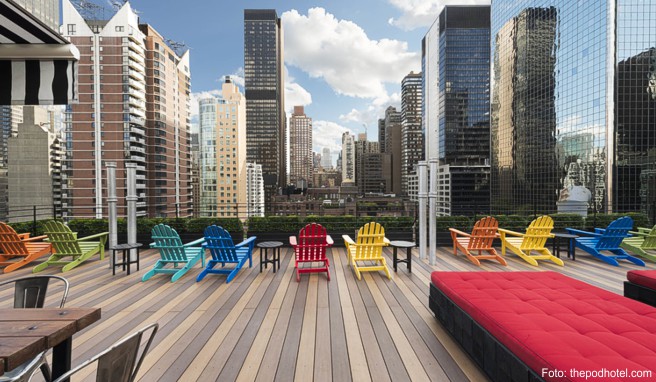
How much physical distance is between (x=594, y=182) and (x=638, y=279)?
63.1 meters

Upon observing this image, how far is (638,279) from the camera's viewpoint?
10.7ft

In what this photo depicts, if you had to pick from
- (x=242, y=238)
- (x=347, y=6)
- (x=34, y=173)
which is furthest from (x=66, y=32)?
(x=242, y=238)

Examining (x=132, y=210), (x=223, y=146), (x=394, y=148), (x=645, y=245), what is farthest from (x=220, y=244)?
(x=394, y=148)

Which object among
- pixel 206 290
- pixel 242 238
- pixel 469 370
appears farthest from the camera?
pixel 242 238

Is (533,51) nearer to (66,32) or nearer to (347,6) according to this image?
(347,6)

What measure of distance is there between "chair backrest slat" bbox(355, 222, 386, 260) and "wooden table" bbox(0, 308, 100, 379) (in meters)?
4.13

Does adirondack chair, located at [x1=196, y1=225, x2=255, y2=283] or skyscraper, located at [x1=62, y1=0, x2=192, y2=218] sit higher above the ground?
skyscraper, located at [x1=62, y1=0, x2=192, y2=218]

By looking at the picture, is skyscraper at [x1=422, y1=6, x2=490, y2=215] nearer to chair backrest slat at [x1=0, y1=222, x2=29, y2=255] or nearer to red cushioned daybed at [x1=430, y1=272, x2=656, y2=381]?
red cushioned daybed at [x1=430, y1=272, x2=656, y2=381]

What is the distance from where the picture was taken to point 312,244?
521 centimetres

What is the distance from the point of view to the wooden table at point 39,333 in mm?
1354

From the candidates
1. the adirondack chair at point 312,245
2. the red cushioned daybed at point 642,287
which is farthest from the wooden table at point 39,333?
the red cushioned daybed at point 642,287

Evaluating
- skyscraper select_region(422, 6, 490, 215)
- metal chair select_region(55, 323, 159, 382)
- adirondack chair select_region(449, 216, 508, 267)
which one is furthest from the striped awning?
skyscraper select_region(422, 6, 490, 215)

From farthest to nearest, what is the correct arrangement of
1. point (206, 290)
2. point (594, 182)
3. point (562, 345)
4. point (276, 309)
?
point (594, 182) < point (206, 290) < point (276, 309) < point (562, 345)

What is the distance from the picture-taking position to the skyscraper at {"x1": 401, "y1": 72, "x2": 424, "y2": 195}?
5285 inches
